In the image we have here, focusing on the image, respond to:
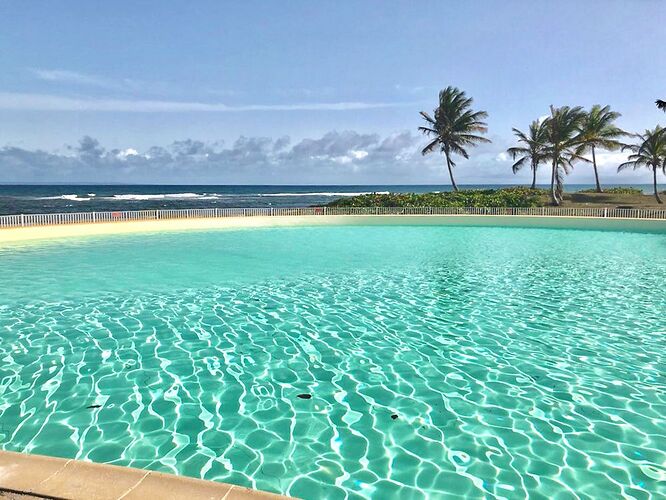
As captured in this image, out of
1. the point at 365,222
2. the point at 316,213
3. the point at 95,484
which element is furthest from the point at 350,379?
the point at 316,213

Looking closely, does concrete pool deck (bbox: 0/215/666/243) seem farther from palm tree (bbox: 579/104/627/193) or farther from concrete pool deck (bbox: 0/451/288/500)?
concrete pool deck (bbox: 0/451/288/500)

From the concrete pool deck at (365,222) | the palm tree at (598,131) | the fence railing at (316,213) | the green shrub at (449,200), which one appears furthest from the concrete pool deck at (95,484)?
the palm tree at (598,131)

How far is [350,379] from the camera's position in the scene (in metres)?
5.43

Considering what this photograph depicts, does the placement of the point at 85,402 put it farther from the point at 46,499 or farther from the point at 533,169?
the point at 533,169

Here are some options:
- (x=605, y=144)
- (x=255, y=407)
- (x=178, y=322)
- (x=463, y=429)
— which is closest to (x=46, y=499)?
(x=255, y=407)

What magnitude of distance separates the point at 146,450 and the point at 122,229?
766 inches

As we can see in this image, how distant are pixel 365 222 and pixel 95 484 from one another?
23.6 meters

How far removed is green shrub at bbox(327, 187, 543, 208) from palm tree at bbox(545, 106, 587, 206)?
5.06ft

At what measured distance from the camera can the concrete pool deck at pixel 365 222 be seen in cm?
2145

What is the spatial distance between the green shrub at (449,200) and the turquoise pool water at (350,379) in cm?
1868

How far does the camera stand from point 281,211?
2602 cm

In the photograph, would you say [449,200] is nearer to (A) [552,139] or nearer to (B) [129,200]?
(A) [552,139]

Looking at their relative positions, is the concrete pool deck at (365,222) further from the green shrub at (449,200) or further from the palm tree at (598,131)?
the palm tree at (598,131)

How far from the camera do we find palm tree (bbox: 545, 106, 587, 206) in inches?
1234
